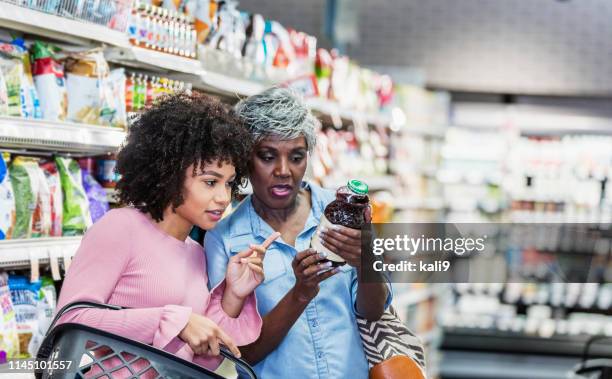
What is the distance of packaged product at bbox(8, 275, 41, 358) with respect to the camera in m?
2.68

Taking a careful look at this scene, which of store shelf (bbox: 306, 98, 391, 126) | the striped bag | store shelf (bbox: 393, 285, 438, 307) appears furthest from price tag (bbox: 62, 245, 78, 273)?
store shelf (bbox: 393, 285, 438, 307)

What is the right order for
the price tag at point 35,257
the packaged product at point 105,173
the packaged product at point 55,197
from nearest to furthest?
the price tag at point 35,257
the packaged product at point 55,197
the packaged product at point 105,173

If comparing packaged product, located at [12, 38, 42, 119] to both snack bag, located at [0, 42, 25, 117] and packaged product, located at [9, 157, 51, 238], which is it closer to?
snack bag, located at [0, 42, 25, 117]

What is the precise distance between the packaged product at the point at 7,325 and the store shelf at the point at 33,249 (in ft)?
0.27

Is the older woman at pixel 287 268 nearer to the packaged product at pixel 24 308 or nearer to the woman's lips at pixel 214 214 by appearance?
the woman's lips at pixel 214 214

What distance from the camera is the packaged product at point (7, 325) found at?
8.54ft

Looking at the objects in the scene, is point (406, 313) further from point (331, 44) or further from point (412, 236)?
point (412, 236)

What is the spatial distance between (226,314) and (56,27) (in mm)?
1255

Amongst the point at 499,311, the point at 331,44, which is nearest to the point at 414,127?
the point at 331,44

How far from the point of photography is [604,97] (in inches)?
369

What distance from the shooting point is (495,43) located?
9.47m

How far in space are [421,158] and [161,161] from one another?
5707 millimetres

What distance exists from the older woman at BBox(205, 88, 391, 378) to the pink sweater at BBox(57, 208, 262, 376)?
11 cm

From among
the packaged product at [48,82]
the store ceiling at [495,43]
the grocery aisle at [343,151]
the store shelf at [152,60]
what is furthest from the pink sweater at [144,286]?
the store ceiling at [495,43]
